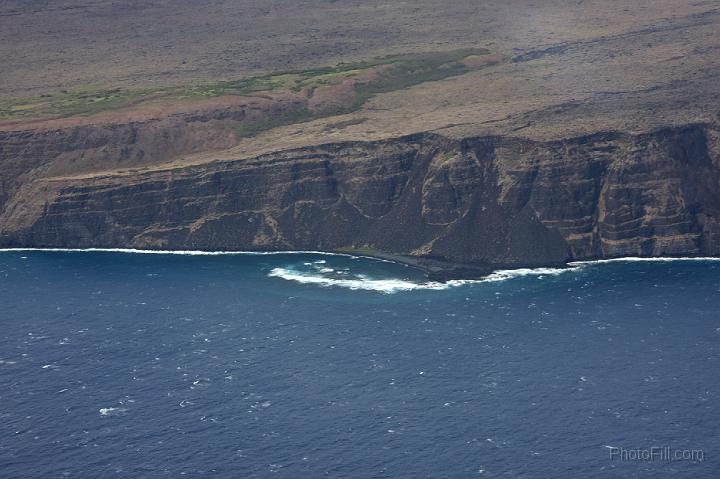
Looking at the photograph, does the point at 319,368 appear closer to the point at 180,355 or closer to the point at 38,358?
the point at 180,355

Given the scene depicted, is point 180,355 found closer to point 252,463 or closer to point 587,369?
point 252,463

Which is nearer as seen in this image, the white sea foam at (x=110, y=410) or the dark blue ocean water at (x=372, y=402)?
the dark blue ocean water at (x=372, y=402)

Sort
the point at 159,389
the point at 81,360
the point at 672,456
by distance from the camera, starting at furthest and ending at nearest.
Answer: the point at 81,360 → the point at 159,389 → the point at 672,456

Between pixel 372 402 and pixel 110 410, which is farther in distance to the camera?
pixel 110 410

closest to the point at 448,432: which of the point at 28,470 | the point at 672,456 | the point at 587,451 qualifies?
the point at 587,451

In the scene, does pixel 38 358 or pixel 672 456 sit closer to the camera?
pixel 672 456

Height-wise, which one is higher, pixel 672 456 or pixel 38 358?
pixel 38 358

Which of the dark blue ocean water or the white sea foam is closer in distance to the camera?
the dark blue ocean water

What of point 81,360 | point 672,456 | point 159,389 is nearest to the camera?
point 672,456

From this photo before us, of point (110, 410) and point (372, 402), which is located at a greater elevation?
point (110, 410)
